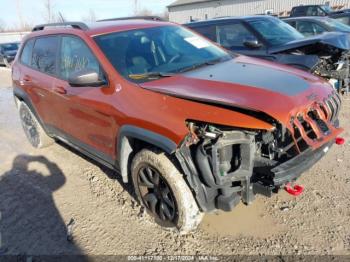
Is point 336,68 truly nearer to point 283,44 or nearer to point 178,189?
point 283,44

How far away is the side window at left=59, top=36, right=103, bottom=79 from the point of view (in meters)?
3.30

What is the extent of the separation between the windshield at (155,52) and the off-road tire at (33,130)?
2328 millimetres

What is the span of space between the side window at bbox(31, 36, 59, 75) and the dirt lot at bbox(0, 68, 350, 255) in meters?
1.44

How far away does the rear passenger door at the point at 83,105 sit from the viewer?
3.18 metres

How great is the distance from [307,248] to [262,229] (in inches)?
16.6

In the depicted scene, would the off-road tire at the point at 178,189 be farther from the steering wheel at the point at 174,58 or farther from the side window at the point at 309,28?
the side window at the point at 309,28

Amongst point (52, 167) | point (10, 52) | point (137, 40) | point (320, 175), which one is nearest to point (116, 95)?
point (137, 40)

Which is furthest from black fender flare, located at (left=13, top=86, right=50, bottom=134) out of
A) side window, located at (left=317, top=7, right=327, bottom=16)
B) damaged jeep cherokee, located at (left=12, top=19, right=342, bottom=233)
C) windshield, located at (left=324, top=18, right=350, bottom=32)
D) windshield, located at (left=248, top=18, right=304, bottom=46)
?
side window, located at (left=317, top=7, right=327, bottom=16)

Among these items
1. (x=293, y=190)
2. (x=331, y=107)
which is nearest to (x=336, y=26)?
(x=331, y=107)

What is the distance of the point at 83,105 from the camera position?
3.41m

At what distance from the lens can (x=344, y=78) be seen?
5.71 meters

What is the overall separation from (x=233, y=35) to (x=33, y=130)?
14.0 feet

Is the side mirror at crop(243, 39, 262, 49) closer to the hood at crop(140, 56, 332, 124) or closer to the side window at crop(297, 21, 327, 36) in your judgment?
the hood at crop(140, 56, 332, 124)

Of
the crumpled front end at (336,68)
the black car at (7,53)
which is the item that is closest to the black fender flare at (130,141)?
the crumpled front end at (336,68)
